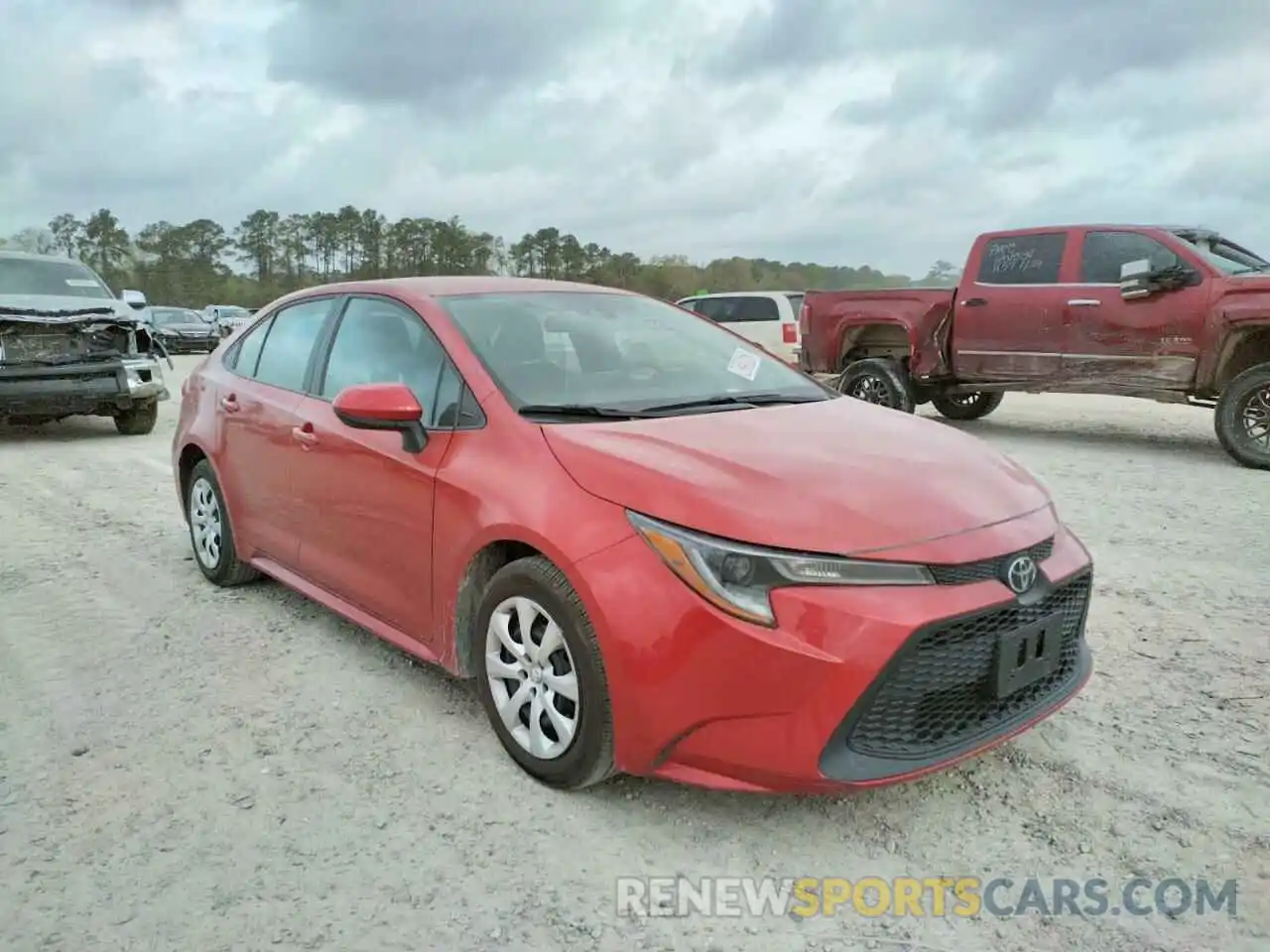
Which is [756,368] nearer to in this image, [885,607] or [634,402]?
[634,402]

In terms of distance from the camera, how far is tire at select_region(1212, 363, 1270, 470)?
7859mm

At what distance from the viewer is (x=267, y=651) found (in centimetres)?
398

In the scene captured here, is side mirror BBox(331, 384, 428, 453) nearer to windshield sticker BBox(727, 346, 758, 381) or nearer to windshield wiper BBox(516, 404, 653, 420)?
windshield wiper BBox(516, 404, 653, 420)

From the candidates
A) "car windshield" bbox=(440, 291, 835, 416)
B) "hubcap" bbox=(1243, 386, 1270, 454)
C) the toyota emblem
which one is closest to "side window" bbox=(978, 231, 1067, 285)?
"hubcap" bbox=(1243, 386, 1270, 454)

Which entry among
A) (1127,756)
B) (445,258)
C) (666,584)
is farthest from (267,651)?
(445,258)

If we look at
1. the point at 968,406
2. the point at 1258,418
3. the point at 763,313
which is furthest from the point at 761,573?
the point at 763,313

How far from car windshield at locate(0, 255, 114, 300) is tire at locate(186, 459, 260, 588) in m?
6.92

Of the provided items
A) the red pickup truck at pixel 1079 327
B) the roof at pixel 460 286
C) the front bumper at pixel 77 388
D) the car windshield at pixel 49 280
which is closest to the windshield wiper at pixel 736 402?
the roof at pixel 460 286

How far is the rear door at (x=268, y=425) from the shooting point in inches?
161

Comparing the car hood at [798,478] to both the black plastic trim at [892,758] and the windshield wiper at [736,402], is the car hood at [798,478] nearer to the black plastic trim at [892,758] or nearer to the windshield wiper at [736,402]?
the windshield wiper at [736,402]

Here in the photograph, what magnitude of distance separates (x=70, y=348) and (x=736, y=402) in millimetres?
9363

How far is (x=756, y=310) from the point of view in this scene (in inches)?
653

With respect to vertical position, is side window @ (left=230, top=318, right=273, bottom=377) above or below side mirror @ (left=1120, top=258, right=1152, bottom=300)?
below

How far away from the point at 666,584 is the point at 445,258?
190 feet
